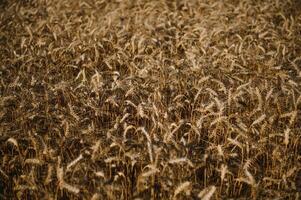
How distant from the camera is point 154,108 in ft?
10.0

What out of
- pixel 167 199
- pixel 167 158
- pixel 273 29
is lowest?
pixel 167 199

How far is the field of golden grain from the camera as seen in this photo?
2.57 metres

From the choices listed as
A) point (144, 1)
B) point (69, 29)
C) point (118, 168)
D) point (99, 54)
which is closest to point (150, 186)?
point (118, 168)

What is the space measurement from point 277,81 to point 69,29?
2959 millimetres

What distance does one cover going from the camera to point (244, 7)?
5.88 meters

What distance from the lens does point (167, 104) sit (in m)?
3.59

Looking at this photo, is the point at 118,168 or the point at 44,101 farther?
the point at 44,101

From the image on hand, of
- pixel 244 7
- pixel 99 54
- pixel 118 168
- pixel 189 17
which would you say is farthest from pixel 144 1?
pixel 118 168

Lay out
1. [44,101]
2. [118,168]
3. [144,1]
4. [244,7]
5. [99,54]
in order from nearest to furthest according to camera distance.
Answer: [118,168]
[44,101]
[99,54]
[244,7]
[144,1]

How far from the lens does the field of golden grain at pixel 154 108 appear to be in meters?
2.57

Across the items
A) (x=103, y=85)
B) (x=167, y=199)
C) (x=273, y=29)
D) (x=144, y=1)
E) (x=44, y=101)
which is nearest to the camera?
(x=167, y=199)

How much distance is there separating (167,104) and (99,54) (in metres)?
1.53

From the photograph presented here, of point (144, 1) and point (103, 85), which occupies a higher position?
point (144, 1)

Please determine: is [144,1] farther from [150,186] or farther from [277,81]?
[150,186]
